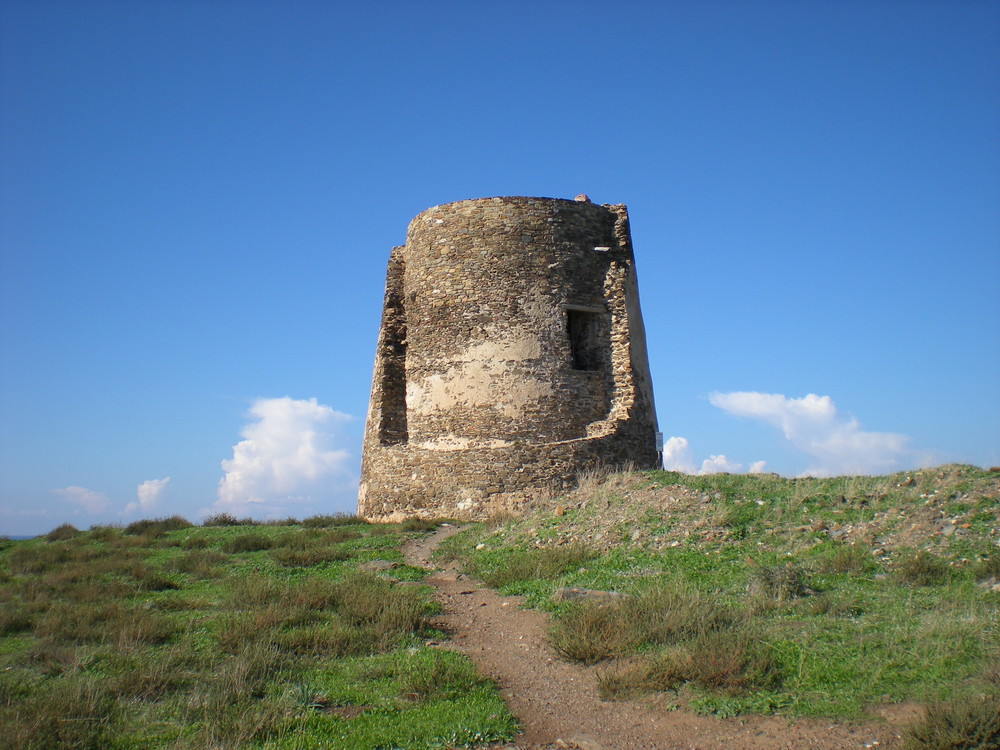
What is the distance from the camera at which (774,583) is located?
7.80 meters

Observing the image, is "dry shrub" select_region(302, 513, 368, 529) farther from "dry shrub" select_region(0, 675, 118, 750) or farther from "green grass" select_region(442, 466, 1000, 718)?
"dry shrub" select_region(0, 675, 118, 750)

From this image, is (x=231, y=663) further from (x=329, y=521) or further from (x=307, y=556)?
(x=329, y=521)

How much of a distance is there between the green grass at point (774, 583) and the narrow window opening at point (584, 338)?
3569 mm

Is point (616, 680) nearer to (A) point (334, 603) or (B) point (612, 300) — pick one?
(A) point (334, 603)

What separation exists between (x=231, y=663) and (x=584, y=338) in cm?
1141

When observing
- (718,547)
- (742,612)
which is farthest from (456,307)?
(742,612)

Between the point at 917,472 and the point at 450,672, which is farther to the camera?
the point at 917,472

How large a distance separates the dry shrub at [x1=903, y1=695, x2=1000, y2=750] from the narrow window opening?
12.0 meters

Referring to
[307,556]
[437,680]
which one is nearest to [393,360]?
[307,556]

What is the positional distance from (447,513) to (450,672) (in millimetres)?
8968

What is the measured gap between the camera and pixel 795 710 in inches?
212

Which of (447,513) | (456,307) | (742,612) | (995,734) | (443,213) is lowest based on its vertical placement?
(995,734)

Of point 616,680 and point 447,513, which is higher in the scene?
point 447,513

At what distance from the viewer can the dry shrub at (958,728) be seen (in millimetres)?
4535
